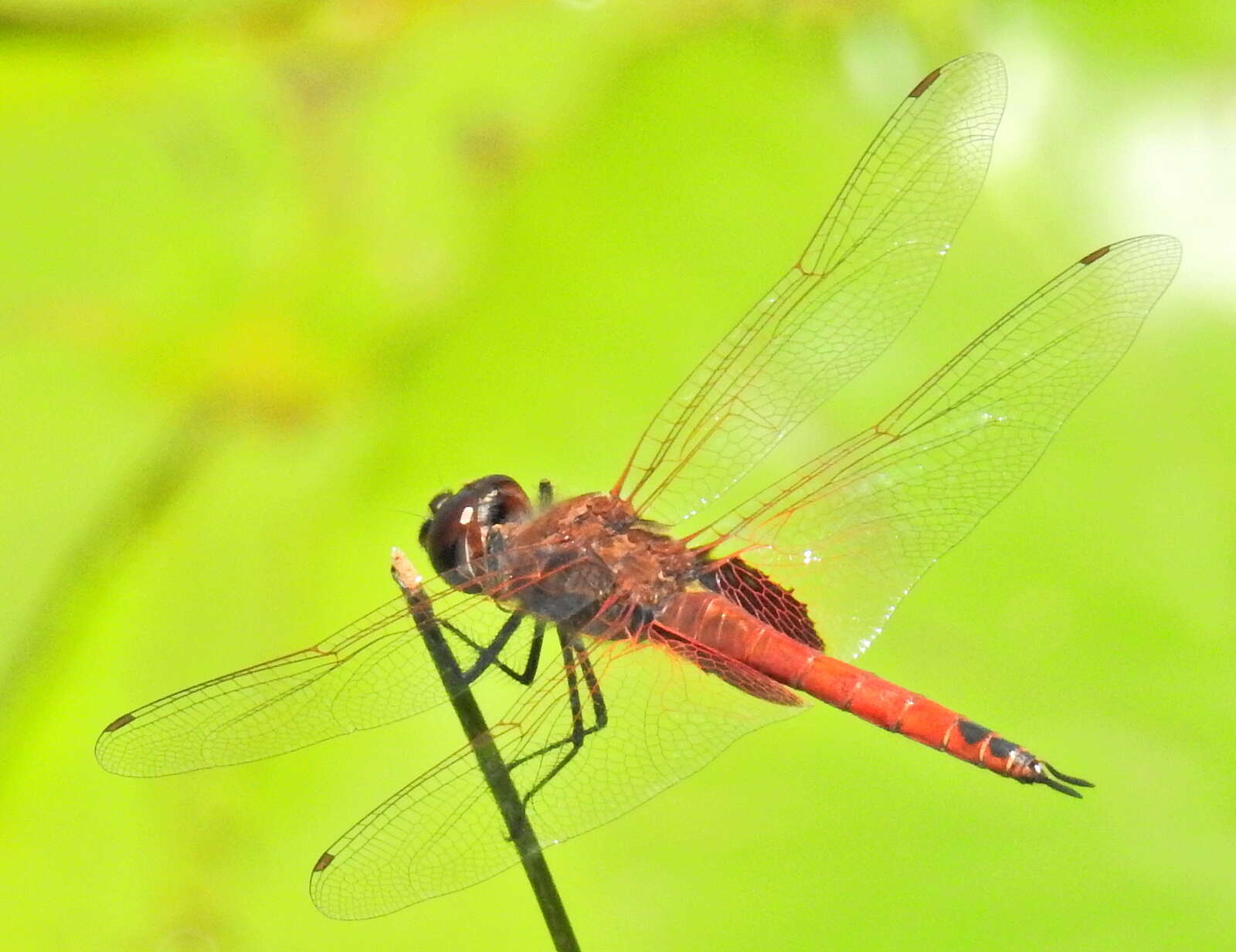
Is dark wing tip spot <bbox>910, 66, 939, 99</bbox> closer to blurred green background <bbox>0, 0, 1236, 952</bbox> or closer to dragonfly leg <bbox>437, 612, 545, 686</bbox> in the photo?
blurred green background <bbox>0, 0, 1236, 952</bbox>

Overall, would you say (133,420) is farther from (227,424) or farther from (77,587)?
(77,587)

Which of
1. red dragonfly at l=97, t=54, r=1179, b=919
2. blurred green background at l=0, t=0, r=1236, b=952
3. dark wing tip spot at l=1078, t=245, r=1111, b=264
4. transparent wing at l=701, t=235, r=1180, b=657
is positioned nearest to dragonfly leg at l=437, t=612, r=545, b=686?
red dragonfly at l=97, t=54, r=1179, b=919

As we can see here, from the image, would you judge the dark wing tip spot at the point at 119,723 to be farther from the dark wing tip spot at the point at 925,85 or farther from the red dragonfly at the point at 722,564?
the dark wing tip spot at the point at 925,85

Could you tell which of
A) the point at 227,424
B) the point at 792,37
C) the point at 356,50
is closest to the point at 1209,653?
the point at 792,37

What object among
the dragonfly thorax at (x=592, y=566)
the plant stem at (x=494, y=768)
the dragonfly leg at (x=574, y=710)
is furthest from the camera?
the dragonfly thorax at (x=592, y=566)

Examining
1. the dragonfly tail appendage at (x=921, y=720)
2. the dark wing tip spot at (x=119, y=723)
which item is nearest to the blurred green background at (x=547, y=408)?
the dragonfly tail appendage at (x=921, y=720)

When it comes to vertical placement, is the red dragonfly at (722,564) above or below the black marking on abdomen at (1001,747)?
above
